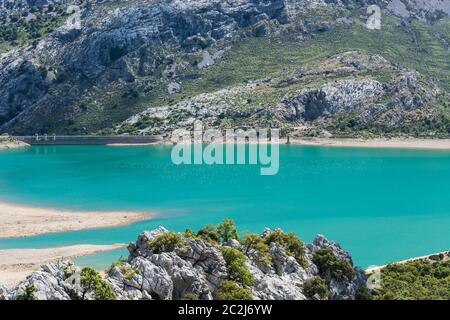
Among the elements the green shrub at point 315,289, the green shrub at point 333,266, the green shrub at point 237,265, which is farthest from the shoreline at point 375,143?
the green shrub at point 237,265

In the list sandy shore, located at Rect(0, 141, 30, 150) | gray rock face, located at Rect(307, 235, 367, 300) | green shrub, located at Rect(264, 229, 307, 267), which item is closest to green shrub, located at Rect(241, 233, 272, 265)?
green shrub, located at Rect(264, 229, 307, 267)

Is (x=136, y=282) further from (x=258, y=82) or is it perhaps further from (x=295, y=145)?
(x=258, y=82)

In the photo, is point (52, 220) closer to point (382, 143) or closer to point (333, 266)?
point (333, 266)

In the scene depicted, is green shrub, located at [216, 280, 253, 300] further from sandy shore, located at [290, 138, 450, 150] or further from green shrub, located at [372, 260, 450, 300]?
sandy shore, located at [290, 138, 450, 150]

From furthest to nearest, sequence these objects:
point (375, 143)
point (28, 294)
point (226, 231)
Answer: point (375, 143) < point (226, 231) < point (28, 294)

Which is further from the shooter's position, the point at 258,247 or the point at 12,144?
the point at 12,144

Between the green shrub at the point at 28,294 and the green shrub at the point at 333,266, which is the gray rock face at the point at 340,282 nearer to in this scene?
the green shrub at the point at 333,266

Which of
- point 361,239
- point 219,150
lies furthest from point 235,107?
point 361,239

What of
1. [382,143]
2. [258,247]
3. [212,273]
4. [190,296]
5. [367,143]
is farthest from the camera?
[367,143]

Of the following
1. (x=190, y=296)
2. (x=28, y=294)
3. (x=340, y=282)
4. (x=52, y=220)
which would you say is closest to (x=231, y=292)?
(x=190, y=296)
